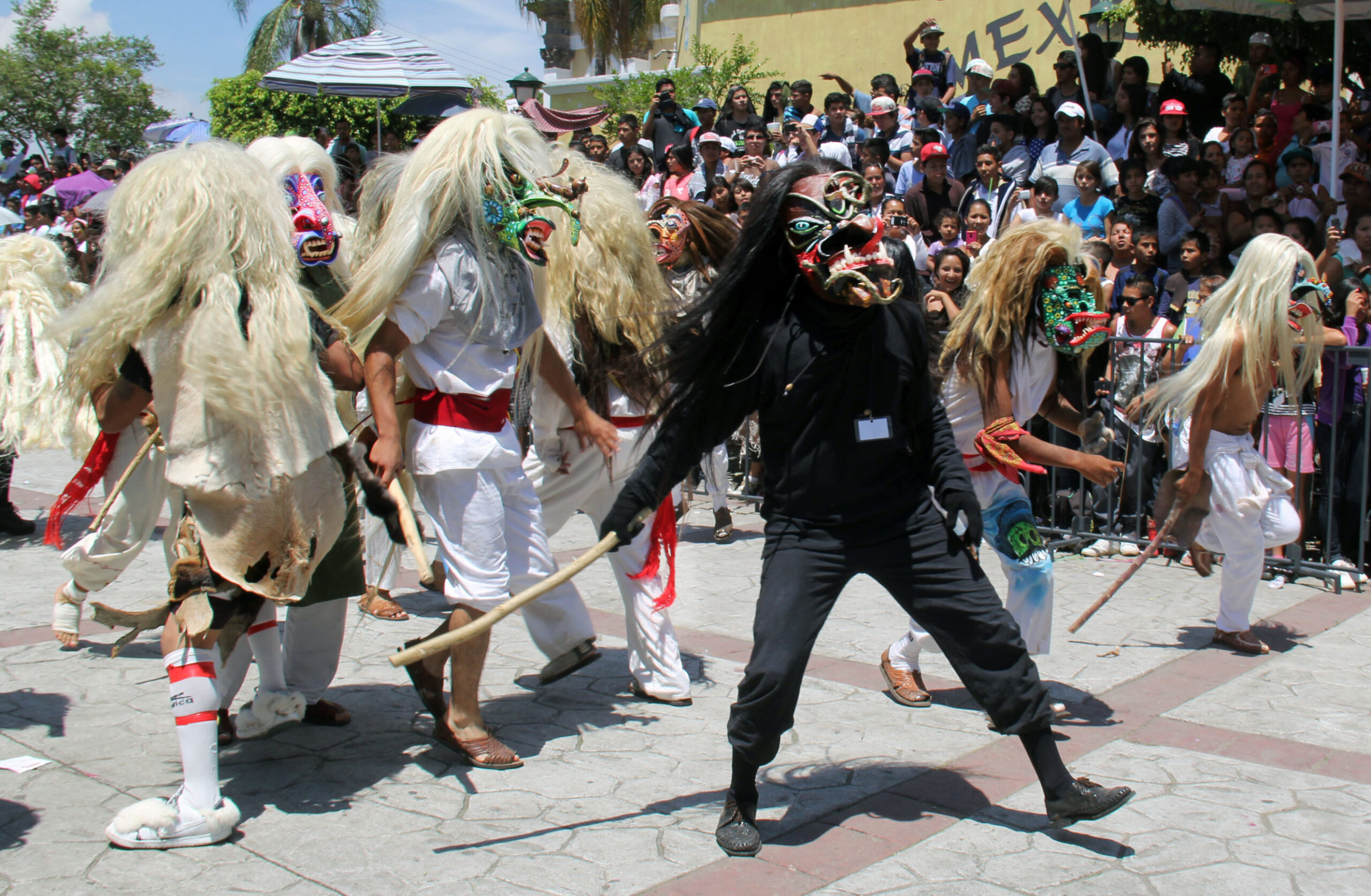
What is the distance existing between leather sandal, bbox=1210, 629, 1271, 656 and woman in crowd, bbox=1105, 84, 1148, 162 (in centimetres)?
627

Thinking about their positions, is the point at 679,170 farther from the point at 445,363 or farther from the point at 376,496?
the point at 376,496

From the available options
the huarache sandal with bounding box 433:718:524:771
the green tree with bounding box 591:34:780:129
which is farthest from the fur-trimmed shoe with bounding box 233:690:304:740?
the green tree with bounding box 591:34:780:129

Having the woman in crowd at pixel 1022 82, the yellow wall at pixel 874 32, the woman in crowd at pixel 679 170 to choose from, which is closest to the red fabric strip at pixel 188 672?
the woman in crowd at pixel 679 170

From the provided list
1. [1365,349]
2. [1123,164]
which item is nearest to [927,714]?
[1365,349]

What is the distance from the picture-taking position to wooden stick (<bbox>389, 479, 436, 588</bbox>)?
3471 millimetres

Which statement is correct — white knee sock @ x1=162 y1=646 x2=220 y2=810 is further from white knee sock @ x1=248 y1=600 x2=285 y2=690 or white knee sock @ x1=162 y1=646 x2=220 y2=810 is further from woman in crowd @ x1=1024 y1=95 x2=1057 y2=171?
woman in crowd @ x1=1024 y1=95 x2=1057 y2=171

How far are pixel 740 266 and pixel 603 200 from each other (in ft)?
4.84

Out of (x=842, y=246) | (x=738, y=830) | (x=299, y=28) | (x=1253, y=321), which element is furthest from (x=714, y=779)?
(x=299, y=28)

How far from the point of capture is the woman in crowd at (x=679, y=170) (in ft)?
38.3

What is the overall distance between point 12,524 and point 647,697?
5216 millimetres

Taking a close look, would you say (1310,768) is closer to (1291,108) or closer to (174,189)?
(174,189)

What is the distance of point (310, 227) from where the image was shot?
380 centimetres

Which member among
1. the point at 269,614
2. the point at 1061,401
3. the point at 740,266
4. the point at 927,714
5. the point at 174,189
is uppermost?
the point at 174,189

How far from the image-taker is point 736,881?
10.3ft
